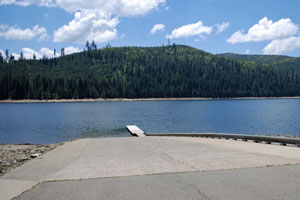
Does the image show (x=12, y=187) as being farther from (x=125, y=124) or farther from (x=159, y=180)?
(x=125, y=124)

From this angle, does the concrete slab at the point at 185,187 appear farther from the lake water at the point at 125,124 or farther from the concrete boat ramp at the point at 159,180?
the lake water at the point at 125,124

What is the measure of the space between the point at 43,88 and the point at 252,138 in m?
151

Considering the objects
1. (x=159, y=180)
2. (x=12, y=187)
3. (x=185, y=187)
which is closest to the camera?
(x=185, y=187)

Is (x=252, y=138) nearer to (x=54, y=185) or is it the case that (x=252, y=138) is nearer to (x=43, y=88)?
(x=54, y=185)

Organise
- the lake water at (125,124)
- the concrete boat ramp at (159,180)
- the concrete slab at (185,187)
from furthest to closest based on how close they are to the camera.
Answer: the lake water at (125,124) < the concrete boat ramp at (159,180) < the concrete slab at (185,187)

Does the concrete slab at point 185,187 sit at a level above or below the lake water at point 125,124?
above

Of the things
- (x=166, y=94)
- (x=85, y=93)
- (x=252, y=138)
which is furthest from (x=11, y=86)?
(x=252, y=138)

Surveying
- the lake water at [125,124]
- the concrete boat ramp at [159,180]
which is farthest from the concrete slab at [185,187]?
the lake water at [125,124]

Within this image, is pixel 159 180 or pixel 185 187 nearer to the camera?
pixel 185 187

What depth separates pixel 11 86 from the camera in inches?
Result: 5630

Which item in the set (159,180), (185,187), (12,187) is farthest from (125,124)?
(185,187)

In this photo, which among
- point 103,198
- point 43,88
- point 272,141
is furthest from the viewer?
point 43,88

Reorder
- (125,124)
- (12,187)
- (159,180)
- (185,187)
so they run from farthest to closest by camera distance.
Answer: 1. (125,124)
2. (159,180)
3. (12,187)
4. (185,187)

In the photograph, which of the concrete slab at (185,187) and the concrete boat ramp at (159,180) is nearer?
the concrete slab at (185,187)
